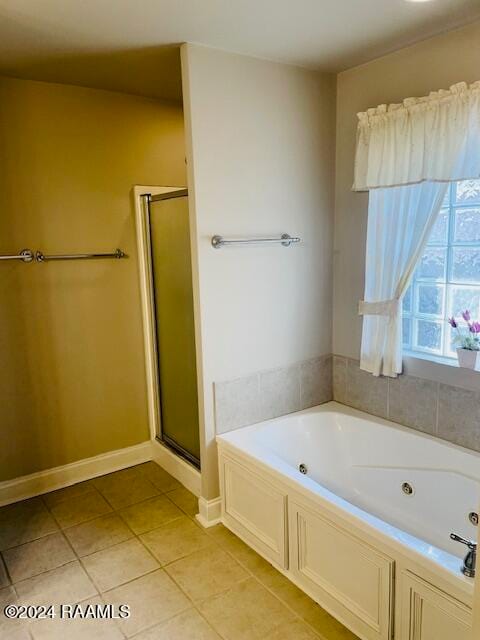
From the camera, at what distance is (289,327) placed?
283 cm

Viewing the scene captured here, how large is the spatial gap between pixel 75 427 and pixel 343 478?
1672mm

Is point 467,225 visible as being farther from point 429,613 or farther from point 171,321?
point 171,321

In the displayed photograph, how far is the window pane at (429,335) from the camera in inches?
98.5

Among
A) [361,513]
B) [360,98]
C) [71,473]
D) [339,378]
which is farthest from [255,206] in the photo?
[71,473]

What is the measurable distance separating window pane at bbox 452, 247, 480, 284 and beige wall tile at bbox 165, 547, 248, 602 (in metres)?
1.74

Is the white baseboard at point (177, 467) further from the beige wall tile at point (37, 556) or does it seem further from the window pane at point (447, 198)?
the window pane at point (447, 198)

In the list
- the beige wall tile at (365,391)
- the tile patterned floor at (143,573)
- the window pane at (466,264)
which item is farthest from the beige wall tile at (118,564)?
the window pane at (466,264)

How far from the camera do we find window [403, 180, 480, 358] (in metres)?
2.29

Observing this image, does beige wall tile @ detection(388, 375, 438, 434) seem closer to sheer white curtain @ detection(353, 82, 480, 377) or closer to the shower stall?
sheer white curtain @ detection(353, 82, 480, 377)

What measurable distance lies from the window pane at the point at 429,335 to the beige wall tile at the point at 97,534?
1840 millimetres

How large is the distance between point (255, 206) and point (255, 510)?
60.8 inches

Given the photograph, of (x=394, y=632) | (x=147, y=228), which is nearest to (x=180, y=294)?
(x=147, y=228)

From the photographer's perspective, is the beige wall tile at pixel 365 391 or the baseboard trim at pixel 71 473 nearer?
the beige wall tile at pixel 365 391

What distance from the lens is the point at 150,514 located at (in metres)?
2.72
